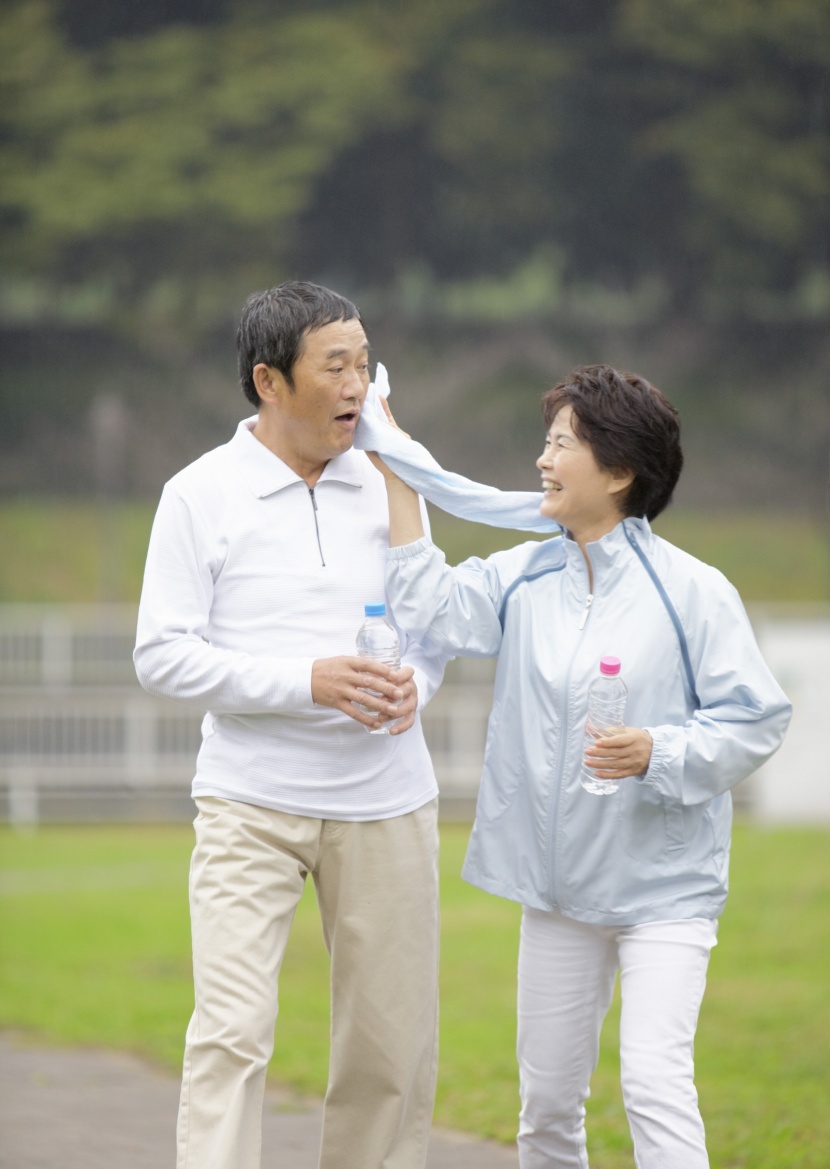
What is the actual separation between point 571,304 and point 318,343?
19631mm

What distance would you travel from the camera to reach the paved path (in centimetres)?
364

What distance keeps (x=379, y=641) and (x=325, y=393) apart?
41 cm

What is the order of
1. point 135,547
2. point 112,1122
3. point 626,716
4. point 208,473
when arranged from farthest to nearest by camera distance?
point 135,547 → point 112,1122 → point 208,473 → point 626,716

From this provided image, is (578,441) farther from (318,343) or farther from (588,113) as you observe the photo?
(588,113)

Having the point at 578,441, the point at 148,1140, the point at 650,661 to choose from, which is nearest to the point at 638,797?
the point at 650,661

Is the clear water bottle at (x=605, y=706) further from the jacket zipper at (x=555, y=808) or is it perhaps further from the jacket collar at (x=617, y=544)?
the jacket collar at (x=617, y=544)

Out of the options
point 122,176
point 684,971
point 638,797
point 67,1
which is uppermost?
point 67,1

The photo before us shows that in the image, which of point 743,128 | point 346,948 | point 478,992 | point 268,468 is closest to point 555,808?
point 346,948

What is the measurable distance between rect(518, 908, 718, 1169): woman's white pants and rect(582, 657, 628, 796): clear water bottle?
23 centimetres

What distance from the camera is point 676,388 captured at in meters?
22.1

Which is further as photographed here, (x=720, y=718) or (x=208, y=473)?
(x=208, y=473)

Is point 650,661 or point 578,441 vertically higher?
point 578,441

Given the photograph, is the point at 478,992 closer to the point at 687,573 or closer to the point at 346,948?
the point at 346,948

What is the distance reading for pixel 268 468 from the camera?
271 centimetres
